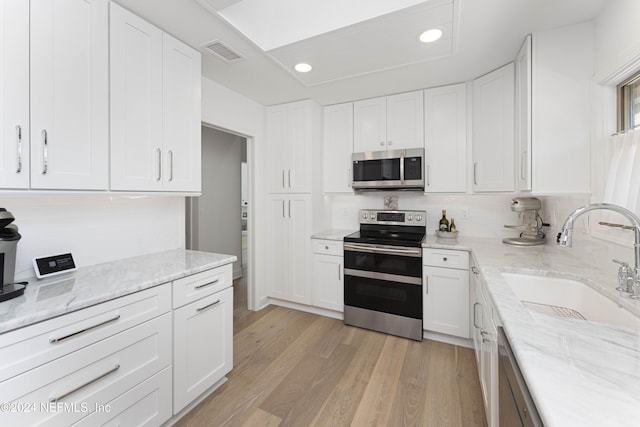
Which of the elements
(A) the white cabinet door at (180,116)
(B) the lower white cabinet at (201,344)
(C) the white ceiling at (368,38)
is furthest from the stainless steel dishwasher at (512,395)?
(A) the white cabinet door at (180,116)

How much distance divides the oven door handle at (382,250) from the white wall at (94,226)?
1614 millimetres

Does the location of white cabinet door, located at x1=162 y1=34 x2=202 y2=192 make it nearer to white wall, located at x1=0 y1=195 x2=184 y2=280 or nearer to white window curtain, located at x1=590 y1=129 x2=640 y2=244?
white wall, located at x1=0 y1=195 x2=184 y2=280

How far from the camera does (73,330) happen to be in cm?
113

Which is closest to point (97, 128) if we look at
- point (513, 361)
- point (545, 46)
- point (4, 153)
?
point (4, 153)

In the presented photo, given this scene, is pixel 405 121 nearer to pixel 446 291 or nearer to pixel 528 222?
pixel 528 222

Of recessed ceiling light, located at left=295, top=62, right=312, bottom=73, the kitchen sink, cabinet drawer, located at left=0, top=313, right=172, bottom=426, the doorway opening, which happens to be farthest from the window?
the doorway opening

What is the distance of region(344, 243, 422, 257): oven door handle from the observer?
Answer: 248 cm

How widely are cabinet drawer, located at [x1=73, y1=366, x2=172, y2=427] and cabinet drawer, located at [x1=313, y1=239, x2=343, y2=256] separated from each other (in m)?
1.79

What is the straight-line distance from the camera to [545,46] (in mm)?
1771

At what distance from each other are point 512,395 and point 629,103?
177cm

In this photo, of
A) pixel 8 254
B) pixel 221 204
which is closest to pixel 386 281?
pixel 8 254

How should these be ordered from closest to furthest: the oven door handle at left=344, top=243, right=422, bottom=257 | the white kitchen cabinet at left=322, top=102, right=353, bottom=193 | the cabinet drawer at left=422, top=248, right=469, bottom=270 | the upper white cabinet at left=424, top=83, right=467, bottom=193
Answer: the cabinet drawer at left=422, top=248, right=469, bottom=270
the oven door handle at left=344, top=243, right=422, bottom=257
the upper white cabinet at left=424, top=83, right=467, bottom=193
the white kitchen cabinet at left=322, top=102, right=353, bottom=193

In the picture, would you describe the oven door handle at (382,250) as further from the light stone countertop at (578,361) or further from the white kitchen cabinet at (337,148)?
the light stone countertop at (578,361)

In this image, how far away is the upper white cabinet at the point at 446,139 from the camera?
103 inches
